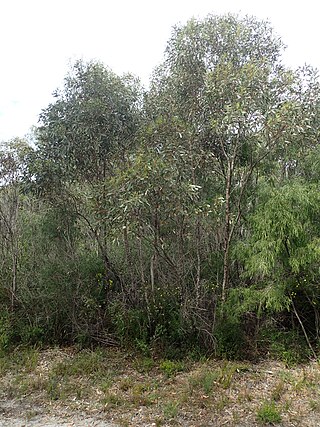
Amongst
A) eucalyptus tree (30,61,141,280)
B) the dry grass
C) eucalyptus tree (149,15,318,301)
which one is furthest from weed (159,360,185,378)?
eucalyptus tree (30,61,141,280)

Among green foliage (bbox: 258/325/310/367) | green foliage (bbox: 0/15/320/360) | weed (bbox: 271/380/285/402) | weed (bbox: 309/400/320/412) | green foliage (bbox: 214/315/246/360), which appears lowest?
weed (bbox: 309/400/320/412)

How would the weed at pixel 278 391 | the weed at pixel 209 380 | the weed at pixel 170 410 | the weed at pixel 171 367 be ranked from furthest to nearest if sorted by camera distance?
1. the weed at pixel 171 367
2. the weed at pixel 209 380
3. the weed at pixel 278 391
4. the weed at pixel 170 410

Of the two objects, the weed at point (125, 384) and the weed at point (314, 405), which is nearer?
the weed at point (314, 405)

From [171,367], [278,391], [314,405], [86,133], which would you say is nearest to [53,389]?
[171,367]

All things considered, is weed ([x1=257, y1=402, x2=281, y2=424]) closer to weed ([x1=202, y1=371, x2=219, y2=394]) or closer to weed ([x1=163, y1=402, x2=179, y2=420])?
weed ([x1=202, y1=371, x2=219, y2=394])

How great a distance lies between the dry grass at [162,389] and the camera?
4.01 meters

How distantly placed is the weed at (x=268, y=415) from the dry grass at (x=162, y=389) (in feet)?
0.03

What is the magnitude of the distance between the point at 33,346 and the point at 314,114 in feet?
17.4

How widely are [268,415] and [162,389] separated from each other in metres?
1.26

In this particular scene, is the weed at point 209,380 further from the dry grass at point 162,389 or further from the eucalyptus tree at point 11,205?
the eucalyptus tree at point 11,205

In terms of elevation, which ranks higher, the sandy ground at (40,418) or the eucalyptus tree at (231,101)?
the eucalyptus tree at (231,101)

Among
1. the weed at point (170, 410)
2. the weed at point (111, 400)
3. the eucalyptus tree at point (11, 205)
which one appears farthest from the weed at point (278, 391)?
the eucalyptus tree at point (11, 205)

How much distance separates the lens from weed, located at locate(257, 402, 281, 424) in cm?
386

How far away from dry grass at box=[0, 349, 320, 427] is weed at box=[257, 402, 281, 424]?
0.4 inches
